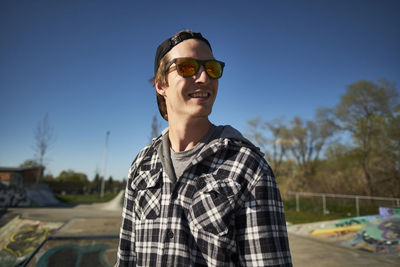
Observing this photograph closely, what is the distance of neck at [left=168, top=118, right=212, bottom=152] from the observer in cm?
146

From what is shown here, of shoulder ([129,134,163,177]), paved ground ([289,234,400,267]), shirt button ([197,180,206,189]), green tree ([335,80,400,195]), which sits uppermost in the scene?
green tree ([335,80,400,195])

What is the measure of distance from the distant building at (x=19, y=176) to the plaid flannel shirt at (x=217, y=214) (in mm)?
31149

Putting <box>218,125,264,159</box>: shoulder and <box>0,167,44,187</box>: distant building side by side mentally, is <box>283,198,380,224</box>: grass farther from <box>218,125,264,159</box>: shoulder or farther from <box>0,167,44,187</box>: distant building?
<box>0,167,44,187</box>: distant building

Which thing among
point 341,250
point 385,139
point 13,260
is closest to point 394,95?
point 385,139

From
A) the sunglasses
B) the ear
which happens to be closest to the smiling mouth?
the sunglasses

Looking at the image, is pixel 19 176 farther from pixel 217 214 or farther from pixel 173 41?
pixel 217 214

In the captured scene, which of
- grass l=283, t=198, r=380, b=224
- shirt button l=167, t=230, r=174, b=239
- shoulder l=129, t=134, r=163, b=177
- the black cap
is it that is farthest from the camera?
grass l=283, t=198, r=380, b=224

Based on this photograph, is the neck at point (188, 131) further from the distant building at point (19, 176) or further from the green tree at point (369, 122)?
the distant building at point (19, 176)

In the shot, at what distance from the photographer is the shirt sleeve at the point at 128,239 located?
1549 mm

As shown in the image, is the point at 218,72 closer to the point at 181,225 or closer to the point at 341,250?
the point at 181,225

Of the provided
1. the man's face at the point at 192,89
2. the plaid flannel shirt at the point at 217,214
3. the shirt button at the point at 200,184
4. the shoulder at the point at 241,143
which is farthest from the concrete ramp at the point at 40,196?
the shoulder at the point at 241,143

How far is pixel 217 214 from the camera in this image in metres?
1.12

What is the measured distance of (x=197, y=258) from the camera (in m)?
1.18

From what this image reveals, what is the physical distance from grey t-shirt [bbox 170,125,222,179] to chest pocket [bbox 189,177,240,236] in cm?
24
